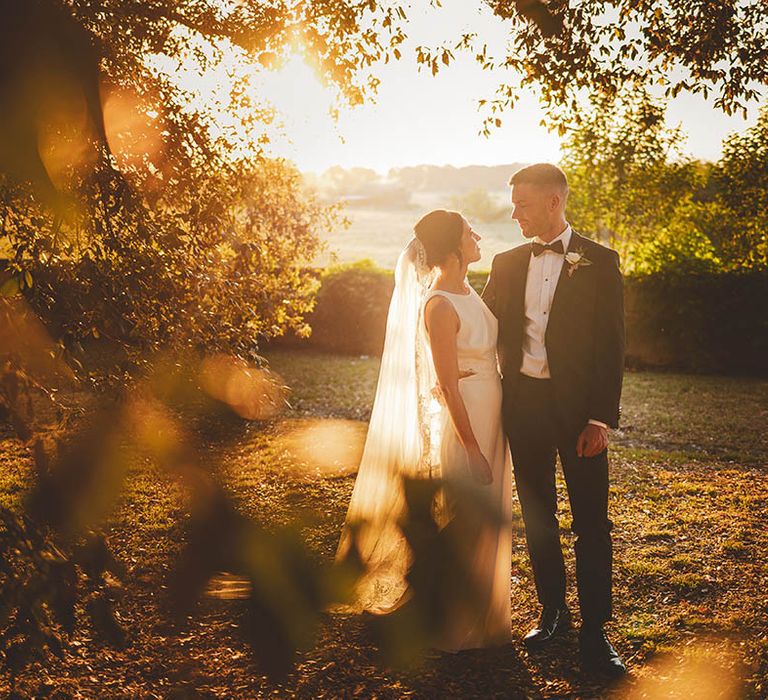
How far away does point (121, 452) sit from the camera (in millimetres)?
8672

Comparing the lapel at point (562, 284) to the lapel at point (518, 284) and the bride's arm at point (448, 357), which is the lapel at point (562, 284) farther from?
the bride's arm at point (448, 357)

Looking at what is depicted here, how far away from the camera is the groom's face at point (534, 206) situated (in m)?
3.78

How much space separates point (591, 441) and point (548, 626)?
4.03 ft

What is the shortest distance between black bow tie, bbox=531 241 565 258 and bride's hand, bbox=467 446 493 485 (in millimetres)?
1142

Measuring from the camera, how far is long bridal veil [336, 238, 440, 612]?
4227 mm

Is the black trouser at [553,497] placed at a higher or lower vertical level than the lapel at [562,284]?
lower

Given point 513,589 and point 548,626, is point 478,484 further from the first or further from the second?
point 513,589

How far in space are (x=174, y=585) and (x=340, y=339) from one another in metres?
13.7

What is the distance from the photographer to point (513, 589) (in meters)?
4.98

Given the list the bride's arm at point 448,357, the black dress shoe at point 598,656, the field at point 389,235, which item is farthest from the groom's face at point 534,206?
the field at point 389,235

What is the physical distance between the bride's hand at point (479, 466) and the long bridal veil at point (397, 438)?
31 cm

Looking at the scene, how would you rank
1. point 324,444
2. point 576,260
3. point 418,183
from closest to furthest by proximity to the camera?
point 576,260 → point 324,444 → point 418,183

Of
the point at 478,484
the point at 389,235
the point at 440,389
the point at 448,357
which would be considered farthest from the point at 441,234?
the point at 389,235

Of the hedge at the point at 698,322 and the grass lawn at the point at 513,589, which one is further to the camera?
the hedge at the point at 698,322
